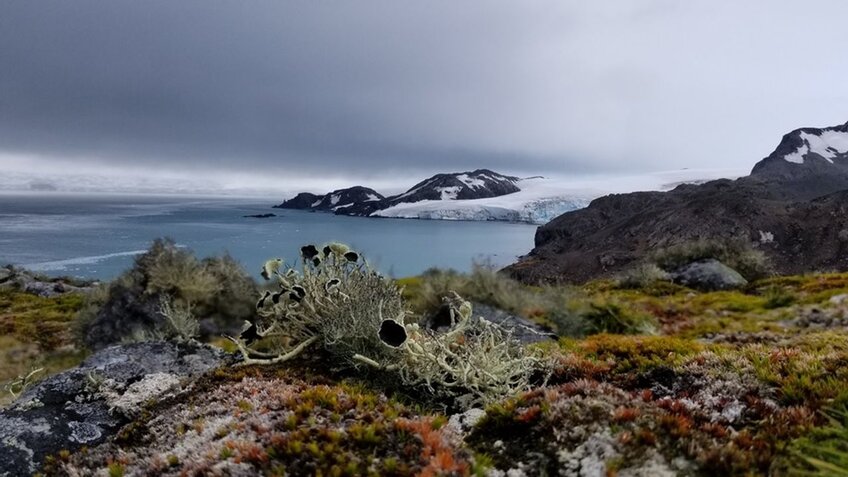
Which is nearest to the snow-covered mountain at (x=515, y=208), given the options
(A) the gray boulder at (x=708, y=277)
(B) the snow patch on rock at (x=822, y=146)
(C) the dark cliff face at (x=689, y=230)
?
(C) the dark cliff face at (x=689, y=230)

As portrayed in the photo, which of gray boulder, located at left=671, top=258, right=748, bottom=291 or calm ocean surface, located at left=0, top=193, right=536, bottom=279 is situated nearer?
gray boulder, located at left=671, top=258, right=748, bottom=291

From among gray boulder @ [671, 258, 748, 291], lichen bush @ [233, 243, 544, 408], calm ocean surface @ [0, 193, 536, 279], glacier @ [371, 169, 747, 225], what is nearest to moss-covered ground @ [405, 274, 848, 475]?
lichen bush @ [233, 243, 544, 408]

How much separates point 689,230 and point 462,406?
78.0 m

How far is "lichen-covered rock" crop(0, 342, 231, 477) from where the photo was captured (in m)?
4.19

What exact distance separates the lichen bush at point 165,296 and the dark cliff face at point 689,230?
34397mm

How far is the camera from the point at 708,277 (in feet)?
68.7

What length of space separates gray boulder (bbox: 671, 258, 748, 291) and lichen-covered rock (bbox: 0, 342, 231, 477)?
68.3 ft

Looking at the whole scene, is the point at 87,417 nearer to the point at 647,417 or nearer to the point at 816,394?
the point at 647,417

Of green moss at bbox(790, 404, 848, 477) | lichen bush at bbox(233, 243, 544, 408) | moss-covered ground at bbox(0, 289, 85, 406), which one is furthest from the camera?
moss-covered ground at bbox(0, 289, 85, 406)

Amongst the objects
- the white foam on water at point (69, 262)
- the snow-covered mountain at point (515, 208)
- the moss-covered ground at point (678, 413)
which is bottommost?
the white foam on water at point (69, 262)

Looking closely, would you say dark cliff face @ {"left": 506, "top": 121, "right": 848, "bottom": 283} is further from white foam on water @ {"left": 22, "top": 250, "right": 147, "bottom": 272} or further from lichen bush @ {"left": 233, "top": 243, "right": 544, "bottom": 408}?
white foam on water @ {"left": 22, "top": 250, "right": 147, "bottom": 272}

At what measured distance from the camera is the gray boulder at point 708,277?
2033 centimetres

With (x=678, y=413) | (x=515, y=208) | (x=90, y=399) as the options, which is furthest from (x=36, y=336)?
(x=515, y=208)

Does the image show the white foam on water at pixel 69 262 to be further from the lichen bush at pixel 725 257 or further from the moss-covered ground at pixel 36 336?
the lichen bush at pixel 725 257
